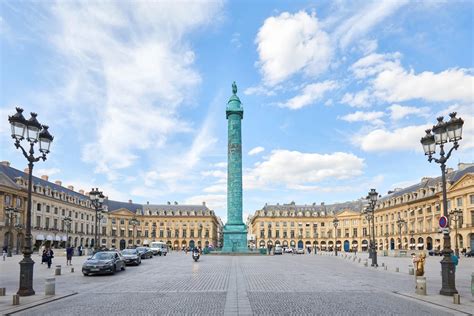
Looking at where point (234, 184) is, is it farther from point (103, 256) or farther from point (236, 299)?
point (236, 299)

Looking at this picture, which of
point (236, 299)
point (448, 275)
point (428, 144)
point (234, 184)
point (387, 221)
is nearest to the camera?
point (236, 299)

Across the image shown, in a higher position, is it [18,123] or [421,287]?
[18,123]

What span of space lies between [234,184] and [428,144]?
50.3 meters

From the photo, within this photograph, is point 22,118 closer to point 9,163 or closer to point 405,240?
point 9,163

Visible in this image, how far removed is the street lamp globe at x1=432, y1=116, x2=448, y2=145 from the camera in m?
18.2

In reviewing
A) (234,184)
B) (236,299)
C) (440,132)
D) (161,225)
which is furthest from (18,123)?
(161,225)

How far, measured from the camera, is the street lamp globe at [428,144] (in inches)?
762

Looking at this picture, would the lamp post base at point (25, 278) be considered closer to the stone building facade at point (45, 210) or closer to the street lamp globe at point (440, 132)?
the street lamp globe at point (440, 132)

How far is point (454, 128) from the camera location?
17.8 meters

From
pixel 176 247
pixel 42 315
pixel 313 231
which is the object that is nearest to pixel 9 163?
pixel 176 247

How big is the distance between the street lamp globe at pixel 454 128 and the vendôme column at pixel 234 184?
2004 inches

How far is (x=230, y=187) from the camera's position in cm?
6906

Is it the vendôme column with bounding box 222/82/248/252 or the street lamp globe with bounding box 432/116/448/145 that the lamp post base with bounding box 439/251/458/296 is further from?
the vendôme column with bounding box 222/82/248/252

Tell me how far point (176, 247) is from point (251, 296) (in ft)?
410
